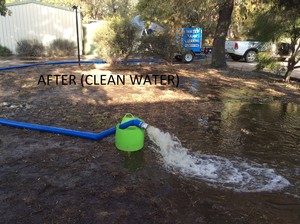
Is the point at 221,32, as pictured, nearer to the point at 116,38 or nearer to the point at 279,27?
the point at 279,27

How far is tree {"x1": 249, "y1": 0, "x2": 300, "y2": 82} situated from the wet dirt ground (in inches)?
91.4

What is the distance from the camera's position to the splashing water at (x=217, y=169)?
125 inches

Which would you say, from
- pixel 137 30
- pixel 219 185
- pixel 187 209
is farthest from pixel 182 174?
pixel 137 30

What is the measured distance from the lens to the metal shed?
1556cm

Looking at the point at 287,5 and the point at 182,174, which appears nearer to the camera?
the point at 182,174

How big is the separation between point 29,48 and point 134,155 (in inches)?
549

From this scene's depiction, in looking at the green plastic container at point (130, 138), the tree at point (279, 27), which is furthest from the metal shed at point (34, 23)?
the green plastic container at point (130, 138)

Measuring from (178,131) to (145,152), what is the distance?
3.37ft

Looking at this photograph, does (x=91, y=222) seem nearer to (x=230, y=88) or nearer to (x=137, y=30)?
(x=230, y=88)

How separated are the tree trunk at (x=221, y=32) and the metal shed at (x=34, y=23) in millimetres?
9047

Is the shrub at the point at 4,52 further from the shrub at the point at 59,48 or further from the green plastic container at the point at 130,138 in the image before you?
the green plastic container at the point at 130,138

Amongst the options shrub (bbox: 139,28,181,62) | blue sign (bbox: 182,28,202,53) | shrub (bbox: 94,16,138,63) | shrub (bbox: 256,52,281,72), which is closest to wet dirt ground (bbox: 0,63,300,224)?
shrub (bbox: 256,52,281,72)

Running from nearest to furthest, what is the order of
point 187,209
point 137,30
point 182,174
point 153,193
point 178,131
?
point 187,209, point 153,193, point 182,174, point 178,131, point 137,30

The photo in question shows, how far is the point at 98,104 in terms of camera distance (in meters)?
6.21
